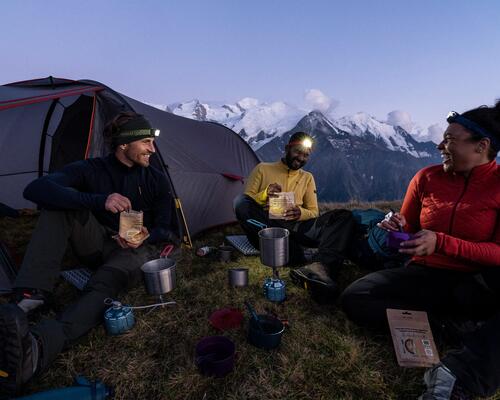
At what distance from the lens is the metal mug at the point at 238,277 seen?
3.56 m

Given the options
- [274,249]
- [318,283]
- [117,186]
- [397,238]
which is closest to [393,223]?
[397,238]

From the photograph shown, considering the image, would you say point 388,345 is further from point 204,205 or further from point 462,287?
point 204,205

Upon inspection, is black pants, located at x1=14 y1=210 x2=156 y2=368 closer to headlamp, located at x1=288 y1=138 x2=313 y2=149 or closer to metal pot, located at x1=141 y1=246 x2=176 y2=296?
A: metal pot, located at x1=141 y1=246 x2=176 y2=296

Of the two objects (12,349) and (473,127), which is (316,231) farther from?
(12,349)

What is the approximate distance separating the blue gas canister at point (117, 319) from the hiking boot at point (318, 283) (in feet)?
6.18

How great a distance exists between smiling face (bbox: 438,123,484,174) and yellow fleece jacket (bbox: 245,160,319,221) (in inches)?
93.7

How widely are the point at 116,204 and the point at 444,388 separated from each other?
124 inches

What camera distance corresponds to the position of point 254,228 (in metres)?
4.35

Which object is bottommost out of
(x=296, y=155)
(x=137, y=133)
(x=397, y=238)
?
(x=397, y=238)

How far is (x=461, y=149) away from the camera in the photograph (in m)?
2.59

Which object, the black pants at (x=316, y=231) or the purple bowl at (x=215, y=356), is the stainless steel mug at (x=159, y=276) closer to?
the purple bowl at (x=215, y=356)

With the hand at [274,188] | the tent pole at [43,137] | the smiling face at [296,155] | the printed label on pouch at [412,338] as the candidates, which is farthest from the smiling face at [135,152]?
the tent pole at [43,137]

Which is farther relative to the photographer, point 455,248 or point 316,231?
point 316,231

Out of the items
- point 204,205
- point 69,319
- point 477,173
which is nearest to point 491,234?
point 477,173
